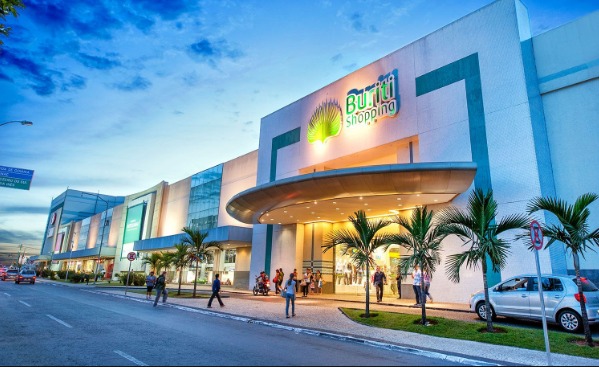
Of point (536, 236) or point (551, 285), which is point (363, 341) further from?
point (551, 285)

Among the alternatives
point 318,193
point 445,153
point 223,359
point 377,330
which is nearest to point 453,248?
point 445,153

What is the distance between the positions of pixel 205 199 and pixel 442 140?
3481 cm

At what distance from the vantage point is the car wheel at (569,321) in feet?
35.5

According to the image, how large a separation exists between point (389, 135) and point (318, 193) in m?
6.94

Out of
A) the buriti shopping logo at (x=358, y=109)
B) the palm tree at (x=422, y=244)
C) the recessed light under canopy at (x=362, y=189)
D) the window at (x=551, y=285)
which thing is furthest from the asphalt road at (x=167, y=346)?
the buriti shopping logo at (x=358, y=109)

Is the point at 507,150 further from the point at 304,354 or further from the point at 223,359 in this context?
the point at 223,359

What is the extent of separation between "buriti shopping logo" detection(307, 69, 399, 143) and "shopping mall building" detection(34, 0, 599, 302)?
8 centimetres

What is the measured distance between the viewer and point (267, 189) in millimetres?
22688

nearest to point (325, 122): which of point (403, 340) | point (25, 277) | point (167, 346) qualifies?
point (403, 340)

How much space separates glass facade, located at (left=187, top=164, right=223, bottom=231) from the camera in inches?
1866

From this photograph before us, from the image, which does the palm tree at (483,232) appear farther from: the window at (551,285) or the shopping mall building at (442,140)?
the shopping mall building at (442,140)

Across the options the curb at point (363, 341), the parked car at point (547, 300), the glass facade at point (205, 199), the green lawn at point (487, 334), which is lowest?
the curb at point (363, 341)

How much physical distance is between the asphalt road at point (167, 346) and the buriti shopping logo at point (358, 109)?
1769cm

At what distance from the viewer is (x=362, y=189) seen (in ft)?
66.1
